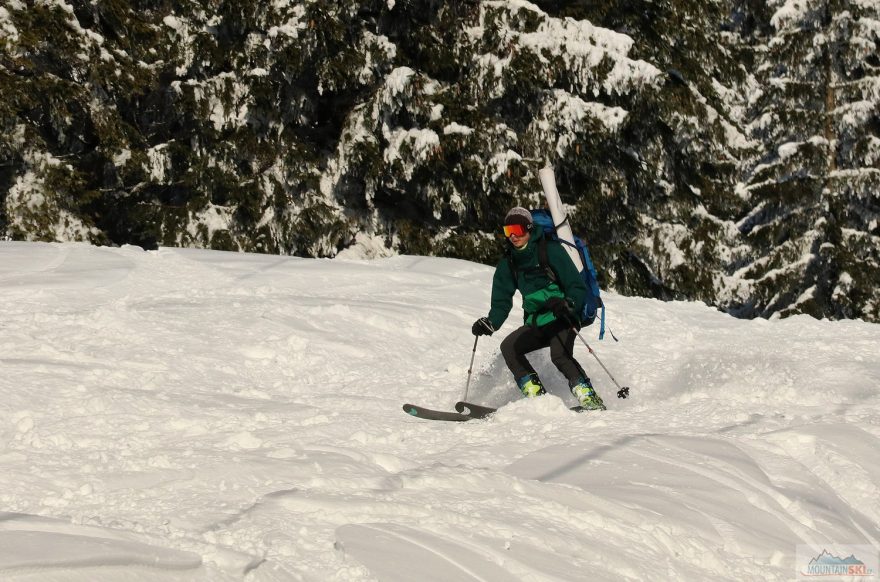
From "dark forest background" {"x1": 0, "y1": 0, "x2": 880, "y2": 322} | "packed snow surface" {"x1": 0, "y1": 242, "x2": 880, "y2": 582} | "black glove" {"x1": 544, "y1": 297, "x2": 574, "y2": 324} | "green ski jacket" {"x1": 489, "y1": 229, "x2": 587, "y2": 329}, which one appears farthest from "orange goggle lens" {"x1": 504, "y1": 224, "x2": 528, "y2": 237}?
"dark forest background" {"x1": 0, "y1": 0, "x2": 880, "y2": 322}

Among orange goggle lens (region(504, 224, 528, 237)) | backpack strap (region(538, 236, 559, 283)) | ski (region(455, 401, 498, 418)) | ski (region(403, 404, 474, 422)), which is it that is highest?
orange goggle lens (region(504, 224, 528, 237))

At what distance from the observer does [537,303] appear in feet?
22.0

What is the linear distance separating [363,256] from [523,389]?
30.6 ft

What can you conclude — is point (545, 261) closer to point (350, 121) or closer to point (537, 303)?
point (537, 303)

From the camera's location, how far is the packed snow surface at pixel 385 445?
3658 mm

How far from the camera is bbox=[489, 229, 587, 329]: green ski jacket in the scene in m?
6.49

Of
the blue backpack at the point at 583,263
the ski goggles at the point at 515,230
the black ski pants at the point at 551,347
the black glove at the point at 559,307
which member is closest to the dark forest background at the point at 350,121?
the blue backpack at the point at 583,263

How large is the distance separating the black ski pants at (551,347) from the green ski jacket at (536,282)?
73 millimetres

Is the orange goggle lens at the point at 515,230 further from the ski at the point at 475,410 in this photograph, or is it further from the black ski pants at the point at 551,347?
the ski at the point at 475,410

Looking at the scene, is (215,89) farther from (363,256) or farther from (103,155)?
(363,256)

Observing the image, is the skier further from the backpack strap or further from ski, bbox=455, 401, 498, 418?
ski, bbox=455, 401, 498, 418

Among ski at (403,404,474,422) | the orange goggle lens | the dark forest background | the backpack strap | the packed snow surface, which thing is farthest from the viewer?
the dark forest background

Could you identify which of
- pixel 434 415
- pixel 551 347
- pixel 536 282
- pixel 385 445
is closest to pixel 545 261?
pixel 536 282

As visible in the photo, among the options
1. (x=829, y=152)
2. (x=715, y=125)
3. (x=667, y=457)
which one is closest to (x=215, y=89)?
(x=715, y=125)
